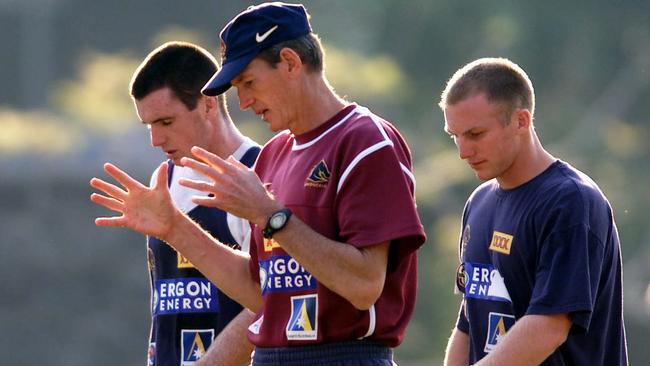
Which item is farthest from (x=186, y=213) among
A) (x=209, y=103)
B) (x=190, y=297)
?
(x=209, y=103)

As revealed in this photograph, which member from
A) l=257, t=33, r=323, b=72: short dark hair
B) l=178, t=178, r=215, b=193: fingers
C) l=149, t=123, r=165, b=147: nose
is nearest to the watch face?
l=178, t=178, r=215, b=193: fingers

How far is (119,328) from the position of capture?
19.6 meters

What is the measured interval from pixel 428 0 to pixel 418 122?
82.6 inches

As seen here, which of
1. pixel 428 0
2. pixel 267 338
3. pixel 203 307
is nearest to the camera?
pixel 267 338

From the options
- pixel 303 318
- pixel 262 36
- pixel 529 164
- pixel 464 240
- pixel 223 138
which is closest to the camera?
pixel 303 318

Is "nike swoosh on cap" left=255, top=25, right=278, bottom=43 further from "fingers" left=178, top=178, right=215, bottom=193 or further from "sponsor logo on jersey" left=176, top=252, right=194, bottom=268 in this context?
"sponsor logo on jersey" left=176, top=252, right=194, bottom=268

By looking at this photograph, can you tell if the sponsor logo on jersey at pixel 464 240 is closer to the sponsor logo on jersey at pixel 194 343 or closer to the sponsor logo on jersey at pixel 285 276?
the sponsor logo on jersey at pixel 285 276

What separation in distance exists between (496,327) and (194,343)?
108cm

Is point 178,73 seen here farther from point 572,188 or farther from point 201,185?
point 572,188

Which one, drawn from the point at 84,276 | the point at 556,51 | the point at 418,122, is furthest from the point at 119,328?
the point at 556,51

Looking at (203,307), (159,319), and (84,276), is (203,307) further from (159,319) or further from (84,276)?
(84,276)

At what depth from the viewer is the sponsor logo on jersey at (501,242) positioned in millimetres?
4566

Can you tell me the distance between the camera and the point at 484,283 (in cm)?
465

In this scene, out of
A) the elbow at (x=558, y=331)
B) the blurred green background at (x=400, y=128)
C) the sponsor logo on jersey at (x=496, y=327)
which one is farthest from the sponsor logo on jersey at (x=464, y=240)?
the blurred green background at (x=400, y=128)
